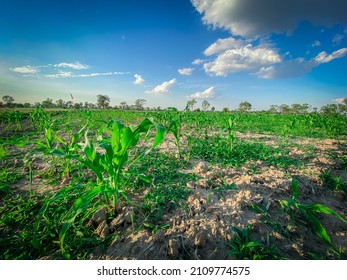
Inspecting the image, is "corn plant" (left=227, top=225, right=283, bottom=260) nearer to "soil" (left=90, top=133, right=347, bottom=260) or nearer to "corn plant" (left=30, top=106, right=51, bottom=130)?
"soil" (left=90, top=133, right=347, bottom=260)

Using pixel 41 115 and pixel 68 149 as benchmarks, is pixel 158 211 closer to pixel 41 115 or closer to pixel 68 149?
pixel 68 149

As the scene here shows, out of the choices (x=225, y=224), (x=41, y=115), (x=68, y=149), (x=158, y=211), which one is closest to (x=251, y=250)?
(x=225, y=224)

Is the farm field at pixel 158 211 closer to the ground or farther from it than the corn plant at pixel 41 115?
closer to the ground

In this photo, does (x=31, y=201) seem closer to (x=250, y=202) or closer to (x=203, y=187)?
(x=203, y=187)

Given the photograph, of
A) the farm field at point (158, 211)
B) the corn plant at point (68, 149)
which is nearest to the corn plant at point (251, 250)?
the farm field at point (158, 211)

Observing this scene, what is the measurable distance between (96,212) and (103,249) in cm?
34

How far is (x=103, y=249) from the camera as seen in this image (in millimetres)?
1208

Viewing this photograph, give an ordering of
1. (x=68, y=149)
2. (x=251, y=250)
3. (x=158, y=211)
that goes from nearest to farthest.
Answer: (x=251, y=250) < (x=158, y=211) < (x=68, y=149)

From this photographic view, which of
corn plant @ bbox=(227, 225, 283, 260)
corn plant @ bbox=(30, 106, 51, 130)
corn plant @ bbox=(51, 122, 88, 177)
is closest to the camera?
corn plant @ bbox=(227, 225, 283, 260)

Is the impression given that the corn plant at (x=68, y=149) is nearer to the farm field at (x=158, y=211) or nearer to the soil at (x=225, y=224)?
the farm field at (x=158, y=211)

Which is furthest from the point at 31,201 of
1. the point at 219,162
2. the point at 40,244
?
the point at 219,162

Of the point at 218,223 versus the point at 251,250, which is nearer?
the point at 251,250

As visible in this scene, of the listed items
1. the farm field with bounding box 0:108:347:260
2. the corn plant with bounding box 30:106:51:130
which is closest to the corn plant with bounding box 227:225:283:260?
the farm field with bounding box 0:108:347:260

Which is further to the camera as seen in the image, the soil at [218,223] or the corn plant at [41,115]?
the corn plant at [41,115]
